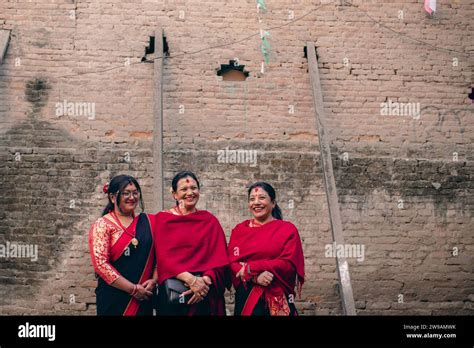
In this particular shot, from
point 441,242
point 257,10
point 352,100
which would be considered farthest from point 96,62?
point 441,242

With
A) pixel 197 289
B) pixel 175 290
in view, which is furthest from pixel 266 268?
pixel 175 290

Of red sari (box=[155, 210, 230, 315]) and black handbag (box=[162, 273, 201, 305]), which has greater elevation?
red sari (box=[155, 210, 230, 315])

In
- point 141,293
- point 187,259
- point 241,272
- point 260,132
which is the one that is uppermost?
point 260,132

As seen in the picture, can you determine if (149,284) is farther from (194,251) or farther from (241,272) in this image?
(241,272)

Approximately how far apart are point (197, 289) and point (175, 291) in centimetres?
18

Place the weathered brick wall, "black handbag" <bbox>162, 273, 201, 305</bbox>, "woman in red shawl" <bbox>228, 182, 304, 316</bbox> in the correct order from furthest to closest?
the weathered brick wall, "woman in red shawl" <bbox>228, 182, 304, 316</bbox>, "black handbag" <bbox>162, 273, 201, 305</bbox>

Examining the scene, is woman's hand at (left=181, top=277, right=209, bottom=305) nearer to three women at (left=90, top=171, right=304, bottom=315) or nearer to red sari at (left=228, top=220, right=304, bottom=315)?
three women at (left=90, top=171, right=304, bottom=315)

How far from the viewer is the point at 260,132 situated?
11.2 metres

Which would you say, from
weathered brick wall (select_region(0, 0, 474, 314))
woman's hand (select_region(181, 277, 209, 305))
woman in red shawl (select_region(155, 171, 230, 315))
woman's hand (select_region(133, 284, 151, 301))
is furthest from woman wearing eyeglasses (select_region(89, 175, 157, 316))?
weathered brick wall (select_region(0, 0, 474, 314))

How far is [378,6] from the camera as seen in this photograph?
12.5 m

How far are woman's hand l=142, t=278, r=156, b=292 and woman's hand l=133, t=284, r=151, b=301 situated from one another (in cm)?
3

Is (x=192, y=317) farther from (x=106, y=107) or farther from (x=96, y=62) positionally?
(x=96, y=62)

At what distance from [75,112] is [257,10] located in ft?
10.1

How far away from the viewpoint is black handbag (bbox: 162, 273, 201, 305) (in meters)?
6.81
